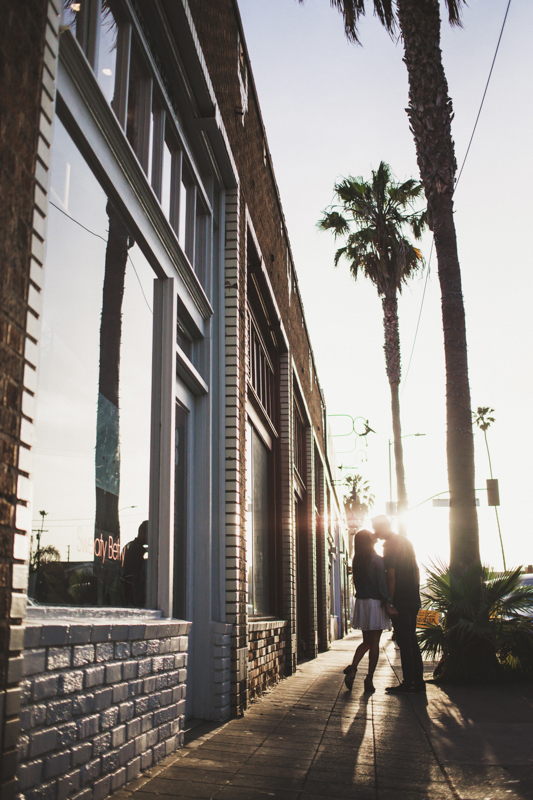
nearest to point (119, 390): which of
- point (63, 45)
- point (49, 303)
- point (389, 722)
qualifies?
point (49, 303)

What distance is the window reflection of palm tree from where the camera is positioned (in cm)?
389

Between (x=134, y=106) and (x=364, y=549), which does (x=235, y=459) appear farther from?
(x=134, y=106)

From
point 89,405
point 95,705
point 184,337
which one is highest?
point 184,337

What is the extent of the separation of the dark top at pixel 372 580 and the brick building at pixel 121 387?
1173 mm

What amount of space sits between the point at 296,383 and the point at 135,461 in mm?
8680

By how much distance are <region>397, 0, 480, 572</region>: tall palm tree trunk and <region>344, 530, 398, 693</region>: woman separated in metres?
2.39

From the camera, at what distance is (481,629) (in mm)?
8273

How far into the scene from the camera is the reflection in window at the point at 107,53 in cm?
401

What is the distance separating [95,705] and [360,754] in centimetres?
187

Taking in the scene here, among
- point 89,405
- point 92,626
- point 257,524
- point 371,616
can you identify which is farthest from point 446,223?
point 92,626

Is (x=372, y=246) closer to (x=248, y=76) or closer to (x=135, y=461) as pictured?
(x=248, y=76)

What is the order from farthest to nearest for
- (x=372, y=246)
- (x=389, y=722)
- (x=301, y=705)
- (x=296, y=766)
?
(x=372, y=246), (x=301, y=705), (x=389, y=722), (x=296, y=766)

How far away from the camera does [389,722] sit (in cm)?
538

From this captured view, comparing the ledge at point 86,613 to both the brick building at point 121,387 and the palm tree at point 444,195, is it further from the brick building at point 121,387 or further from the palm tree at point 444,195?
the palm tree at point 444,195
